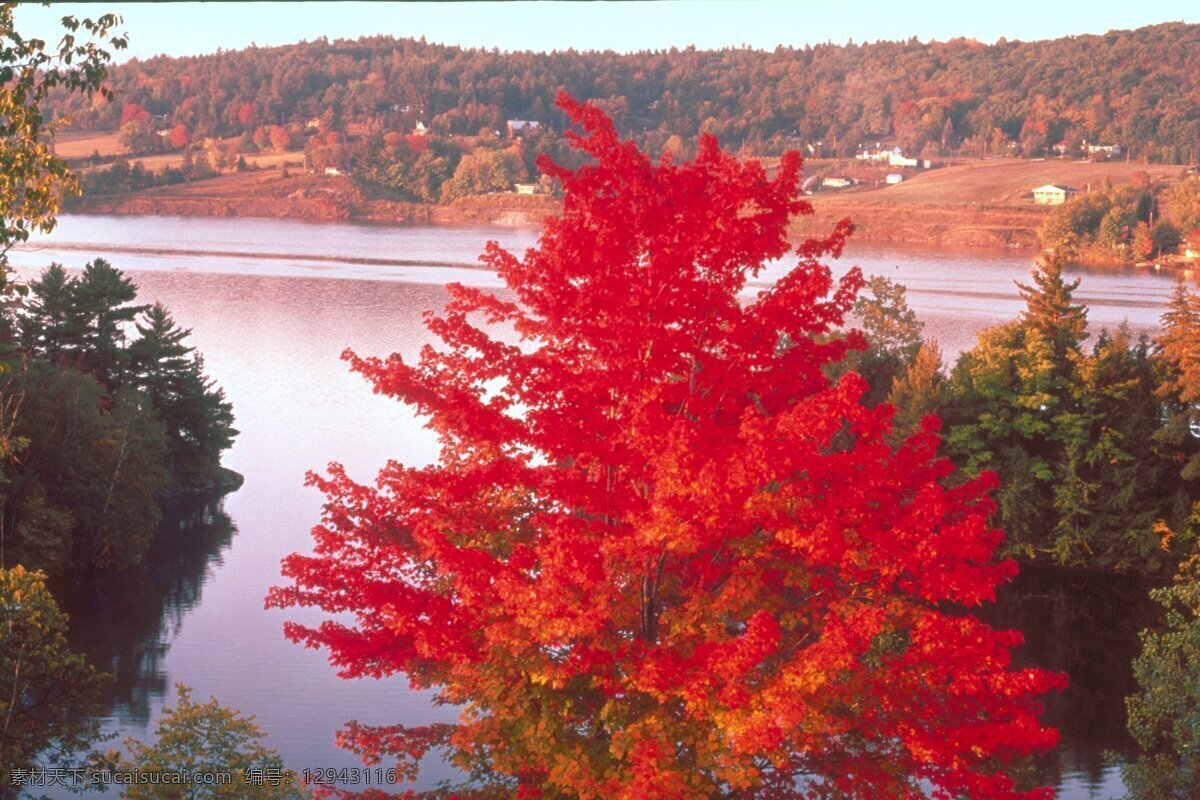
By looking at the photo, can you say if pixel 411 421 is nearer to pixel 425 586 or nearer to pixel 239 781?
pixel 425 586

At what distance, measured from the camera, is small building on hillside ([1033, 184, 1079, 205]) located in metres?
97.6

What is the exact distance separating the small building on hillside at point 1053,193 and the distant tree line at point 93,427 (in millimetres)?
71619

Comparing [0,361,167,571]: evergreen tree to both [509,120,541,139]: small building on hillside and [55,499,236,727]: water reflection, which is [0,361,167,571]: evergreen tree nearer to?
[55,499,236,727]: water reflection

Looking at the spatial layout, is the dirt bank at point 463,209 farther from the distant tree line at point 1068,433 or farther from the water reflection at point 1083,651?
the water reflection at point 1083,651

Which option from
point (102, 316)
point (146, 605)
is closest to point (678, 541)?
point (146, 605)

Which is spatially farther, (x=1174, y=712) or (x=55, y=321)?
(x=55, y=321)

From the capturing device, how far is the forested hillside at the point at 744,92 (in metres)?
→ 104

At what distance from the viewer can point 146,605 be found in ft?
107

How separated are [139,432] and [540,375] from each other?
26288 mm

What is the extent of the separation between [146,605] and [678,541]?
24.8m

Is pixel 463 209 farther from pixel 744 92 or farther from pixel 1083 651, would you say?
pixel 1083 651

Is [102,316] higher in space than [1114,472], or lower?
higher

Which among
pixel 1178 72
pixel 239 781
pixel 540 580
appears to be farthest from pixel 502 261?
pixel 1178 72

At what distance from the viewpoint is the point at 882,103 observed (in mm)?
120625
